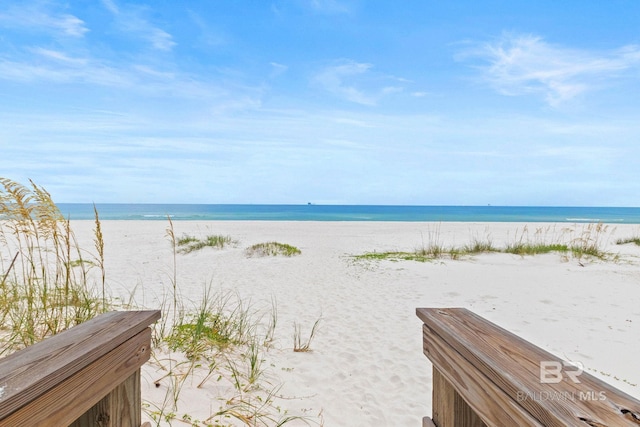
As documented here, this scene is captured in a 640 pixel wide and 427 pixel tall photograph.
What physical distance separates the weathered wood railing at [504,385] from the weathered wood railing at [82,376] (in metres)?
1.07

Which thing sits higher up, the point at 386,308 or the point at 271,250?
the point at 271,250

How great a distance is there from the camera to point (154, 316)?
1.55 m

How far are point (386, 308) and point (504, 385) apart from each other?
537 cm

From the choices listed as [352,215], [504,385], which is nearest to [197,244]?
[504,385]

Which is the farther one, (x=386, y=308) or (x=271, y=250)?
(x=271, y=250)

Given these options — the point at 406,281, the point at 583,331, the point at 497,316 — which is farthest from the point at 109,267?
the point at 583,331

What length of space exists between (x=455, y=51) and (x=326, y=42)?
26.3ft

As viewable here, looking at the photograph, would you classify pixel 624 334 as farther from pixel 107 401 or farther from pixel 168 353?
pixel 107 401

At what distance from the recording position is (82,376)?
103 cm
